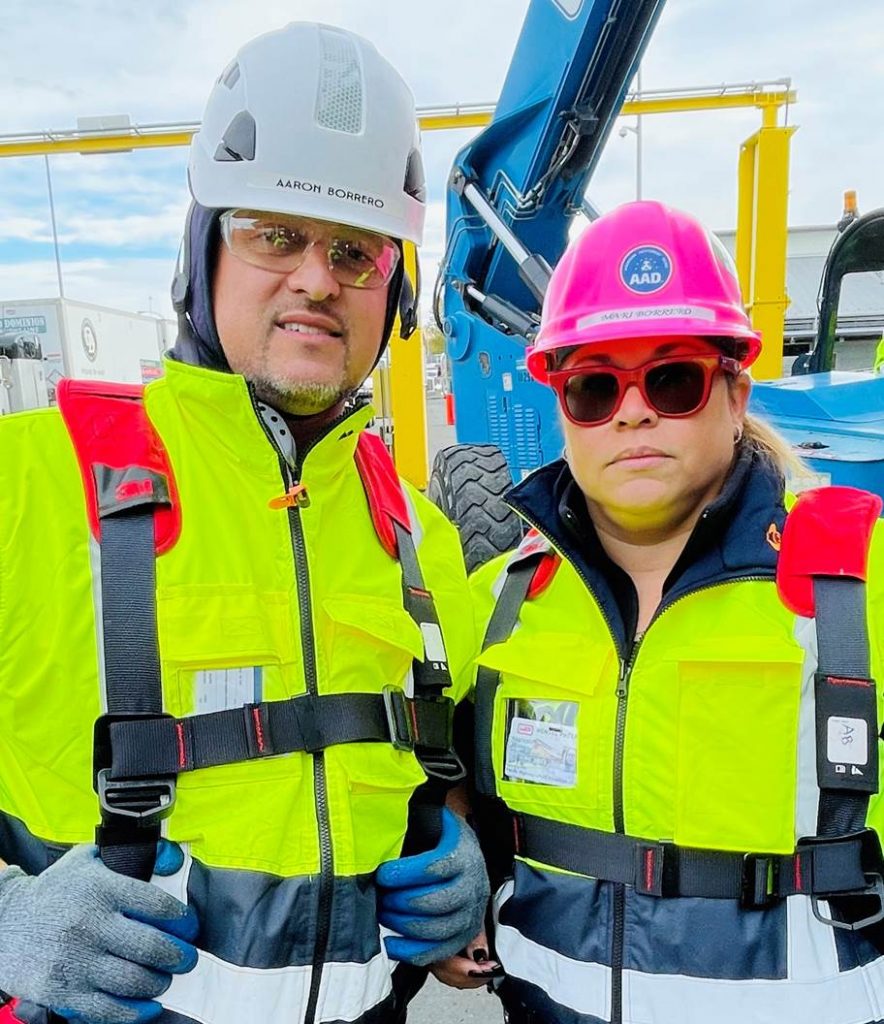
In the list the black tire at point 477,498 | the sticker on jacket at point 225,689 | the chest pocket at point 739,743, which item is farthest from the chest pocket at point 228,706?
the black tire at point 477,498

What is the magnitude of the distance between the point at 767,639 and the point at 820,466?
186cm

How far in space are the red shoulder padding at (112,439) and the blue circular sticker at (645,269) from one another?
0.95m

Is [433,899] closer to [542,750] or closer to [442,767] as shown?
[442,767]

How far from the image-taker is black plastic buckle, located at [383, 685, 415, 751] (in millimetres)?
1438

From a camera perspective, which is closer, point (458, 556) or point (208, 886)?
point (208, 886)

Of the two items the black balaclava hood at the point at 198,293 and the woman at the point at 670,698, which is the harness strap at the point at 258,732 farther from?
the black balaclava hood at the point at 198,293

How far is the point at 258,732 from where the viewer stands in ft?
4.33

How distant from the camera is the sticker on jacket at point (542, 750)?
5.06 feet

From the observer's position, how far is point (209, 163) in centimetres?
155

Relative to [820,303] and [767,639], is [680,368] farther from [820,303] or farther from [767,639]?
[820,303]

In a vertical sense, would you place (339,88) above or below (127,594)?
above

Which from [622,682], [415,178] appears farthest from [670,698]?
[415,178]

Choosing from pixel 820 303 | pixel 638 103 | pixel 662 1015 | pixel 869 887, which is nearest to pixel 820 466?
pixel 820 303

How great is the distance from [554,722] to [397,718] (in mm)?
321
